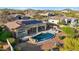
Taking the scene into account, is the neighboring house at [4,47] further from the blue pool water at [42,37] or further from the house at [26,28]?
the blue pool water at [42,37]

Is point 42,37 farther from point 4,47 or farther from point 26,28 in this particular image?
point 4,47

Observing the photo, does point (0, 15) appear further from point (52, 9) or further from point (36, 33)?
point (52, 9)

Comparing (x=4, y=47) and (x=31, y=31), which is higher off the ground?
(x=31, y=31)

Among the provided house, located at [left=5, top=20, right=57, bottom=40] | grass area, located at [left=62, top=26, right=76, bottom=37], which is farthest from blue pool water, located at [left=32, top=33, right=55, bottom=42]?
grass area, located at [left=62, top=26, right=76, bottom=37]

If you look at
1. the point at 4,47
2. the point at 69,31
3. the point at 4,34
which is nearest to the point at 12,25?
the point at 4,34

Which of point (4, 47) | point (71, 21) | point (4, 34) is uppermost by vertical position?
point (71, 21)

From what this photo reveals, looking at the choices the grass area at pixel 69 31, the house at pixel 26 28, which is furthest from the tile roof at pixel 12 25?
the grass area at pixel 69 31
